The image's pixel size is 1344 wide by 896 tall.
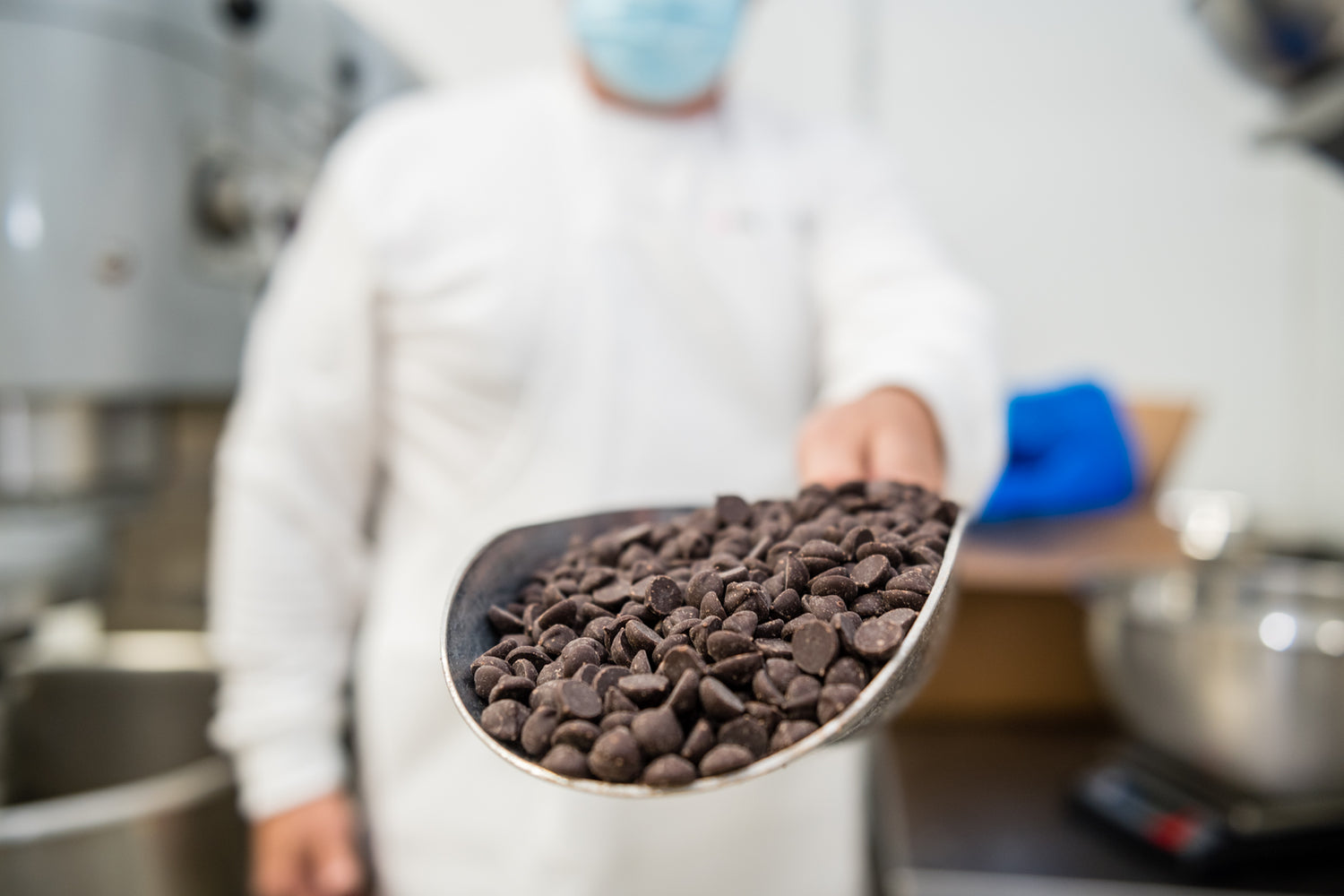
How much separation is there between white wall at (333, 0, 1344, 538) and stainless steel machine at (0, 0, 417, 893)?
781 millimetres

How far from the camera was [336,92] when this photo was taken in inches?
40.9

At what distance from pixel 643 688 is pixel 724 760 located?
0.05 m

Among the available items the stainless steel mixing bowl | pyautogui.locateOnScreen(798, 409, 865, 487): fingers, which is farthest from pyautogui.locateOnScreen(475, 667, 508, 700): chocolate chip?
the stainless steel mixing bowl

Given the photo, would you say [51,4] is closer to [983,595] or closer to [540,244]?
[540,244]

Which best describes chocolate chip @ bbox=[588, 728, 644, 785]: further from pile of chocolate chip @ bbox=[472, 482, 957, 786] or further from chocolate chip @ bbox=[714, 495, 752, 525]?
chocolate chip @ bbox=[714, 495, 752, 525]

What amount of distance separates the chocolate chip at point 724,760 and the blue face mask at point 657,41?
0.65 metres

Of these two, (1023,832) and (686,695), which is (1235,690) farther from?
(686,695)

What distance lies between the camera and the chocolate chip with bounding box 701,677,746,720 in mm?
367

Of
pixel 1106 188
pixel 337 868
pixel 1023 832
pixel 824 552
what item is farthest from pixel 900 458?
pixel 1106 188

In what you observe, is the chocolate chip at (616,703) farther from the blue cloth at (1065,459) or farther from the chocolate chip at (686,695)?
the blue cloth at (1065,459)

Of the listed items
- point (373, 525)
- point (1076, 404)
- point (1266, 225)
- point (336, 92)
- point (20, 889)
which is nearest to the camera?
point (20, 889)

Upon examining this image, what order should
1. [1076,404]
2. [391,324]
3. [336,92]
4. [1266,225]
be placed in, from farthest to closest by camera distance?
[1266,225], [1076,404], [336,92], [391,324]

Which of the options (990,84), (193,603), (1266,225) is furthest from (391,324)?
(1266,225)

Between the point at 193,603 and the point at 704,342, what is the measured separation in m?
0.86
